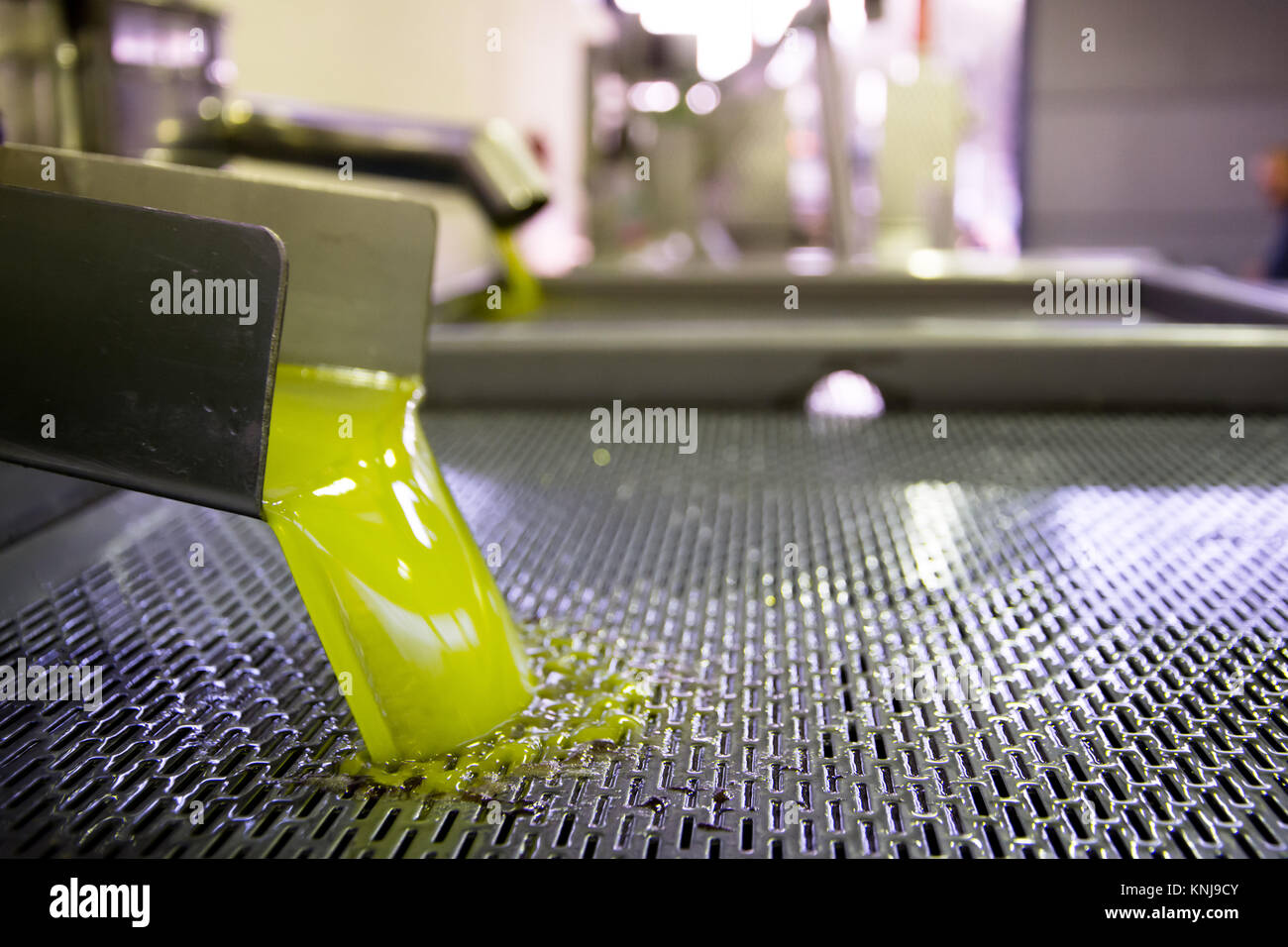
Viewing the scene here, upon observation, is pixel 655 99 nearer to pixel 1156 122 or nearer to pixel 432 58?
pixel 432 58

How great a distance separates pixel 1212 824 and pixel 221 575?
84cm

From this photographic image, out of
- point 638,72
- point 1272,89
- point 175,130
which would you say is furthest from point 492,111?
point 175,130

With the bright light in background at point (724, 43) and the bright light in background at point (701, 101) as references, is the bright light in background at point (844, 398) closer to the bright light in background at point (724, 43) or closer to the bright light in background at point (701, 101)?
the bright light in background at point (724, 43)

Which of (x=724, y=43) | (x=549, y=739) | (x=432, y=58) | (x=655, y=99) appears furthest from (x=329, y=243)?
(x=655, y=99)

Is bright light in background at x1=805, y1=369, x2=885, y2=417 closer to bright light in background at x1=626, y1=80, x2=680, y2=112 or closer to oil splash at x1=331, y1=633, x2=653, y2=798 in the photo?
oil splash at x1=331, y1=633, x2=653, y2=798

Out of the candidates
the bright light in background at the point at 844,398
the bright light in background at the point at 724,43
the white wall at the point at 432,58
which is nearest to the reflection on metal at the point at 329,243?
the bright light in background at the point at 844,398

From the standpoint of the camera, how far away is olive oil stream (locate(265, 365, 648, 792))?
0.70m

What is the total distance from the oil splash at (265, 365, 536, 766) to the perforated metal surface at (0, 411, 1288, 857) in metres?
0.06

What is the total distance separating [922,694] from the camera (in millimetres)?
793

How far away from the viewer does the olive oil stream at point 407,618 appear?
2.29 feet

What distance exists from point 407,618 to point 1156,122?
6.59 metres

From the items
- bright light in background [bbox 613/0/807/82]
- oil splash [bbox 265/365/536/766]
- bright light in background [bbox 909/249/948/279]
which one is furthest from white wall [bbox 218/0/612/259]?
oil splash [bbox 265/365/536/766]

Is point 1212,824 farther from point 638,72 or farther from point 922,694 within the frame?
point 638,72

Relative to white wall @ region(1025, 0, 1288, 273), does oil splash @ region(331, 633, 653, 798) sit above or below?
below
